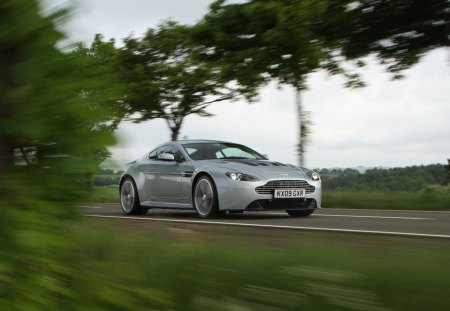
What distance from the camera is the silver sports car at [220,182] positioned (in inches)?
442

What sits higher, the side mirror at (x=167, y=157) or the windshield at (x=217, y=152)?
the windshield at (x=217, y=152)

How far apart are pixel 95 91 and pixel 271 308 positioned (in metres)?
1.37

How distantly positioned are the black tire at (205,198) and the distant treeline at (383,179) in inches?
238

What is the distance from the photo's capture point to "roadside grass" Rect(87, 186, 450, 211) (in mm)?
14812

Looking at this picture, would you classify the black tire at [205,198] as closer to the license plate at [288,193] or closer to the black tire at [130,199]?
the license plate at [288,193]

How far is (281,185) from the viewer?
1129 cm

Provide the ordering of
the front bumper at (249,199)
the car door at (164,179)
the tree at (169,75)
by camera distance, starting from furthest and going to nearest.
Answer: the tree at (169,75), the car door at (164,179), the front bumper at (249,199)

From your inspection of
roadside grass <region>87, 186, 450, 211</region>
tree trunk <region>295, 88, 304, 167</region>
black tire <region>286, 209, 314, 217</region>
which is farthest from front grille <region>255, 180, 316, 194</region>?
tree trunk <region>295, 88, 304, 167</region>

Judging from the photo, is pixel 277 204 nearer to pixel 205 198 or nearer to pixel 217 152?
pixel 205 198

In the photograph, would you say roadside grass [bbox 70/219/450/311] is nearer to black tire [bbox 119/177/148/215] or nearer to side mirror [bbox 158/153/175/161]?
side mirror [bbox 158/153/175/161]

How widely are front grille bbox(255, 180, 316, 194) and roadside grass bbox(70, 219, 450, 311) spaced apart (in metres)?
6.72

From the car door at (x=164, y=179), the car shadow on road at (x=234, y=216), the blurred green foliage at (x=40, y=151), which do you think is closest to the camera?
the blurred green foliage at (x=40, y=151)

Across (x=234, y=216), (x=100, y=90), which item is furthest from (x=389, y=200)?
(x=100, y=90)

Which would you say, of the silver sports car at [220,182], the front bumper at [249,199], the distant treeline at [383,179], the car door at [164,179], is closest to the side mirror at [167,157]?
the silver sports car at [220,182]
